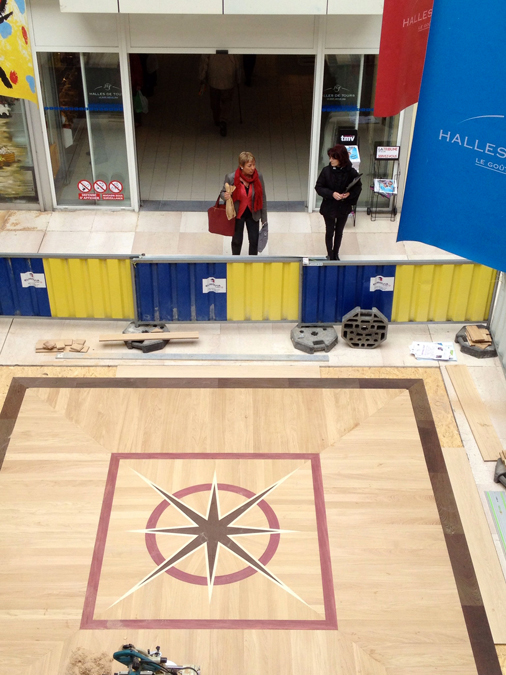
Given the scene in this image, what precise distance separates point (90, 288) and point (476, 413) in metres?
5.84

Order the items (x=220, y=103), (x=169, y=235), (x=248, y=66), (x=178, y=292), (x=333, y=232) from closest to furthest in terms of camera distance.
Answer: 1. (x=178, y=292)
2. (x=333, y=232)
3. (x=169, y=235)
4. (x=220, y=103)
5. (x=248, y=66)

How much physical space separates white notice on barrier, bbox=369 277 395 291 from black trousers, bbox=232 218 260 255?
202 cm

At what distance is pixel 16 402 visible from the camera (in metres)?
11.0

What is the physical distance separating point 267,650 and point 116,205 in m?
9.60

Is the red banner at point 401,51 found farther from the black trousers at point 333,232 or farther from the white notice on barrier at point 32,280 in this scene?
the white notice on barrier at point 32,280

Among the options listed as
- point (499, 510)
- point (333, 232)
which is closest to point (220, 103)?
point (333, 232)

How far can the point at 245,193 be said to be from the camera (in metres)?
12.3

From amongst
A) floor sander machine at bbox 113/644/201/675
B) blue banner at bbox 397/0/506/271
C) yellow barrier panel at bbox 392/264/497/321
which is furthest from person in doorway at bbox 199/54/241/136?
floor sander machine at bbox 113/644/201/675

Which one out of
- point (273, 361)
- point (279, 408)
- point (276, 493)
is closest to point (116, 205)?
point (273, 361)

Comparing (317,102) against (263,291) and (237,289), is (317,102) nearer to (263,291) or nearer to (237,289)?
(263,291)

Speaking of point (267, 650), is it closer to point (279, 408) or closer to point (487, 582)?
point (487, 582)

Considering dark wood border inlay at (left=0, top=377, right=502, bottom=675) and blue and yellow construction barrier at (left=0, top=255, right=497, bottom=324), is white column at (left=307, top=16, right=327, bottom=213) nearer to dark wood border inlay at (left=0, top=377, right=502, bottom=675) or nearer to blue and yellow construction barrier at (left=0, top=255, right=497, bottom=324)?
blue and yellow construction barrier at (left=0, top=255, right=497, bottom=324)

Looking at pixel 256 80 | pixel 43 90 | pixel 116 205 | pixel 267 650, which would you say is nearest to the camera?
pixel 267 650

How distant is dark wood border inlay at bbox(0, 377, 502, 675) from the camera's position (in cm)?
820
